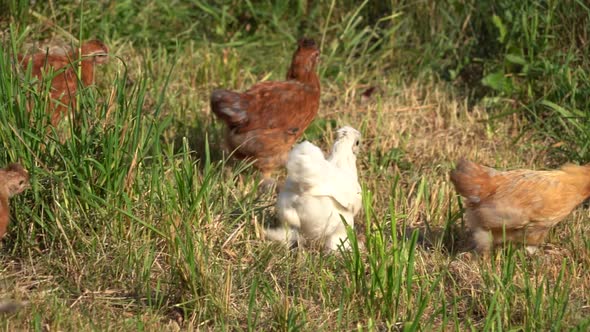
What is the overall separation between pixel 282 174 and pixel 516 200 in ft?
6.07

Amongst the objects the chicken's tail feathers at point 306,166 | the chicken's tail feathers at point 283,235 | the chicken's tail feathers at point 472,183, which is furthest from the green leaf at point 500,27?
the chicken's tail feathers at point 283,235

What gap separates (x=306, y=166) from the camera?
5.14 meters

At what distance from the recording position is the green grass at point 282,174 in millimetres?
4629

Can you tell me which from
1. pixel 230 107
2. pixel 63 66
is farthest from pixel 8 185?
pixel 230 107

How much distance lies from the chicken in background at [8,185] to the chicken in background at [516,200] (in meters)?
2.28

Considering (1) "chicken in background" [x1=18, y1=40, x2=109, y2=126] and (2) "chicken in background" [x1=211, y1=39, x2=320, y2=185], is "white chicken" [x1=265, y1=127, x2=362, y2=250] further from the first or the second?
(1) "chicken in background" [x1=18, y1=40, x2=109, y2=126]

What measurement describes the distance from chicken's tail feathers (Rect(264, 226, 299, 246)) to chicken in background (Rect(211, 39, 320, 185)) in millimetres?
814

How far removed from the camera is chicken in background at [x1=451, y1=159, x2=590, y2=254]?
5289 mm

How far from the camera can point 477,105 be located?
751cm

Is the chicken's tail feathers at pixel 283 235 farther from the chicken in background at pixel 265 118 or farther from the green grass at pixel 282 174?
the chicken in background at pixel 265 118

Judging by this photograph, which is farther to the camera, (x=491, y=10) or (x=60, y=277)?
(x=491, y=10)

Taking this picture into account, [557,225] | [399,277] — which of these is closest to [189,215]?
[399,277]

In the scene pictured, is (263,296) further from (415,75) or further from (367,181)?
(415,75)

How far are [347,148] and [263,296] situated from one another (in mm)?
1234
